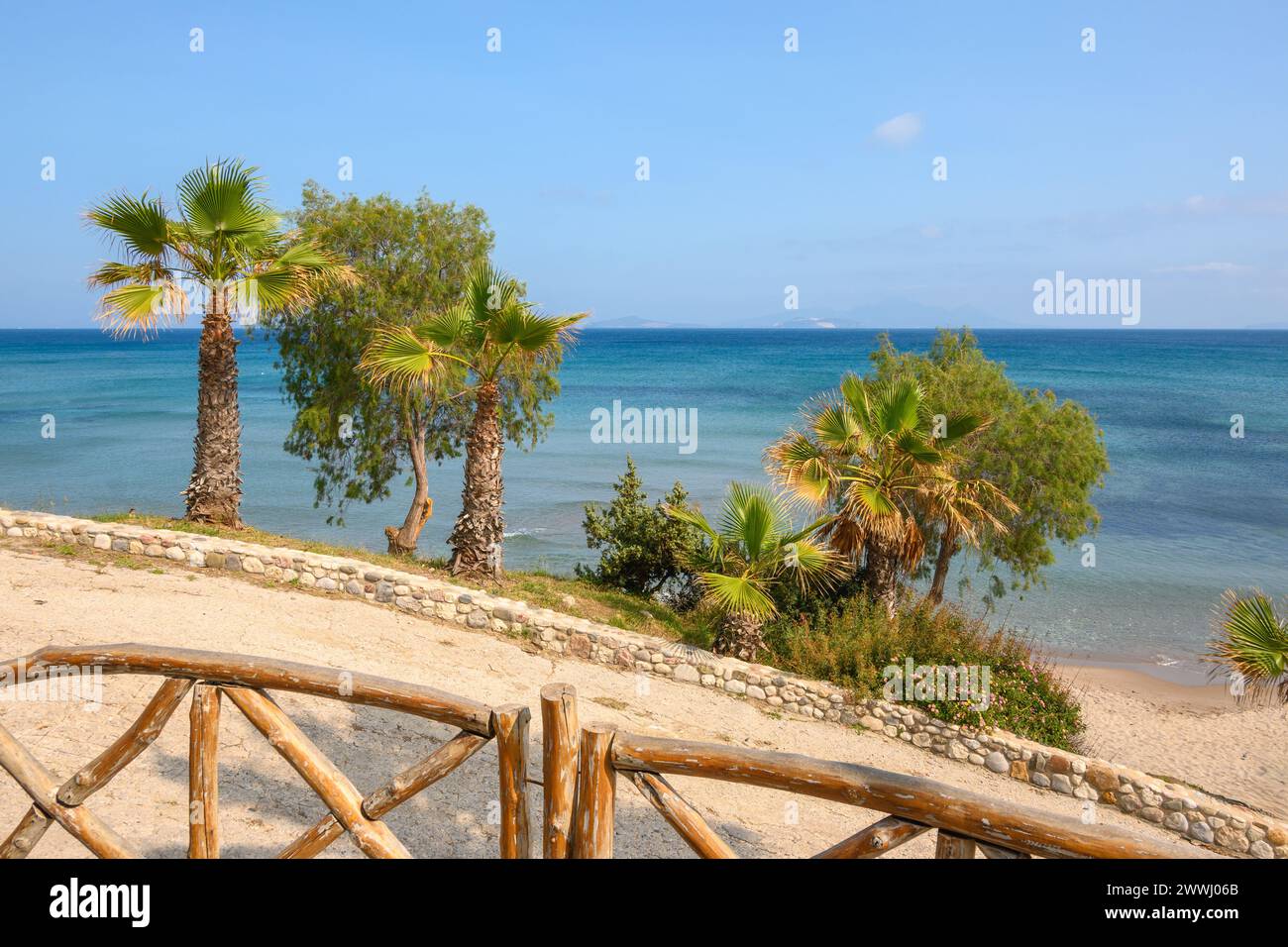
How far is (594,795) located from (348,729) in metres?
6.65

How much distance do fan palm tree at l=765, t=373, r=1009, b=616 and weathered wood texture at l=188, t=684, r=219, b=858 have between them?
35.8 feet

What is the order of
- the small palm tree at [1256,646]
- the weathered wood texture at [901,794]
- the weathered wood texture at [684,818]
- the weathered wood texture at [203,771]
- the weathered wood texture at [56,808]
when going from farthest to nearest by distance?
the small palm tree at [1256,646]
the weathered wood texture at [56,808]
the weathered wood texture at [203,771]
the weathered wood texture at [684,818]
the weathered wood texture at [901,794]

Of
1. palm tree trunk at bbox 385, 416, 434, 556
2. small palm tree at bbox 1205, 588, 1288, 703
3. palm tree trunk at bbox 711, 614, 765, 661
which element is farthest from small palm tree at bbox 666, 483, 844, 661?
palm tree trunk at bbox 385, 416, 434, 556

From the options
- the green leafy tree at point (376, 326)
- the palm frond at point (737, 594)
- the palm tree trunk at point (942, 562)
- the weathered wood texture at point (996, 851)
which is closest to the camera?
the weathered wood texture at point (996, 851)

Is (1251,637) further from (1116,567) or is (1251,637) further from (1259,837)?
(1116,567)

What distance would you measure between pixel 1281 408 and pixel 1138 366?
3947cm

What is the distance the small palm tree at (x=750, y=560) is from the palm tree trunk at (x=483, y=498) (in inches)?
151

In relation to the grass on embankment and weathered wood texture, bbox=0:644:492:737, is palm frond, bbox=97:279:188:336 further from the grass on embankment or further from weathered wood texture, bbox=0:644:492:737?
weathered wood texture, bbox=0:644:492:737

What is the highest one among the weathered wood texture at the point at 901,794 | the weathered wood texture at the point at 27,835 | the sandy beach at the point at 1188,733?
the weathered wood texture at the point at 901,794

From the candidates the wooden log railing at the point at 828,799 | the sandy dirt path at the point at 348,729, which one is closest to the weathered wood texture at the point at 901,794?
the wooden log railing at the point at 828,799

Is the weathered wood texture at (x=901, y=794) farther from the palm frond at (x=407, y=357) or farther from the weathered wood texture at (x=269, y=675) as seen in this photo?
the palm frond at (x=407, y=357)

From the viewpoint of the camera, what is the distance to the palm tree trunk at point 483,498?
1578 cm

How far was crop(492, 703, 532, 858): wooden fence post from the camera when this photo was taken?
3883 millimetres
